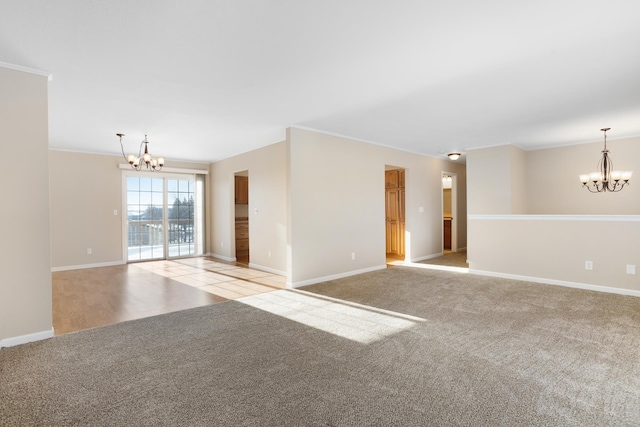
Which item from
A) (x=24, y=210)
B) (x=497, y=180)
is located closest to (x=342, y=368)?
(x=24, y=210)

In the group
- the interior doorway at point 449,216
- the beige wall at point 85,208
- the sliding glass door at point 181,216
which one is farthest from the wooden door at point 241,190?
the interior doorway at point 449,216

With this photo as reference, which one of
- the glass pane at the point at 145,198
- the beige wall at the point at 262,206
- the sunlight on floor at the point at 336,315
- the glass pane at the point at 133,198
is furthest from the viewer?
the glass pane at the point at 145,198

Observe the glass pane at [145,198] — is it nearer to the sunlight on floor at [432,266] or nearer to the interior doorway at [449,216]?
the sunlight on floor at [432,266]

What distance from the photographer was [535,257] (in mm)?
5199

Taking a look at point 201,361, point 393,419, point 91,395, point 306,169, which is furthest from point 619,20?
point 91,395

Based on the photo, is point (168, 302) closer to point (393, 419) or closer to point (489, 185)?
point (393, 419)

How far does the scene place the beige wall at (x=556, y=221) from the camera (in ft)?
14.9

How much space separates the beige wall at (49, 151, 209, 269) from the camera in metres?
6.48

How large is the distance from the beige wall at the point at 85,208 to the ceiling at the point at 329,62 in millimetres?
2031

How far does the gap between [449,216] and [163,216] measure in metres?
7.91

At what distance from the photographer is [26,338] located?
2.93 metres

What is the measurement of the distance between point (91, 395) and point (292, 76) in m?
3.08

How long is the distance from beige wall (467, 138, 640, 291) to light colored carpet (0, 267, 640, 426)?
0.96 meters

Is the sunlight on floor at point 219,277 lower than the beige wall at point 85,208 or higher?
lower
